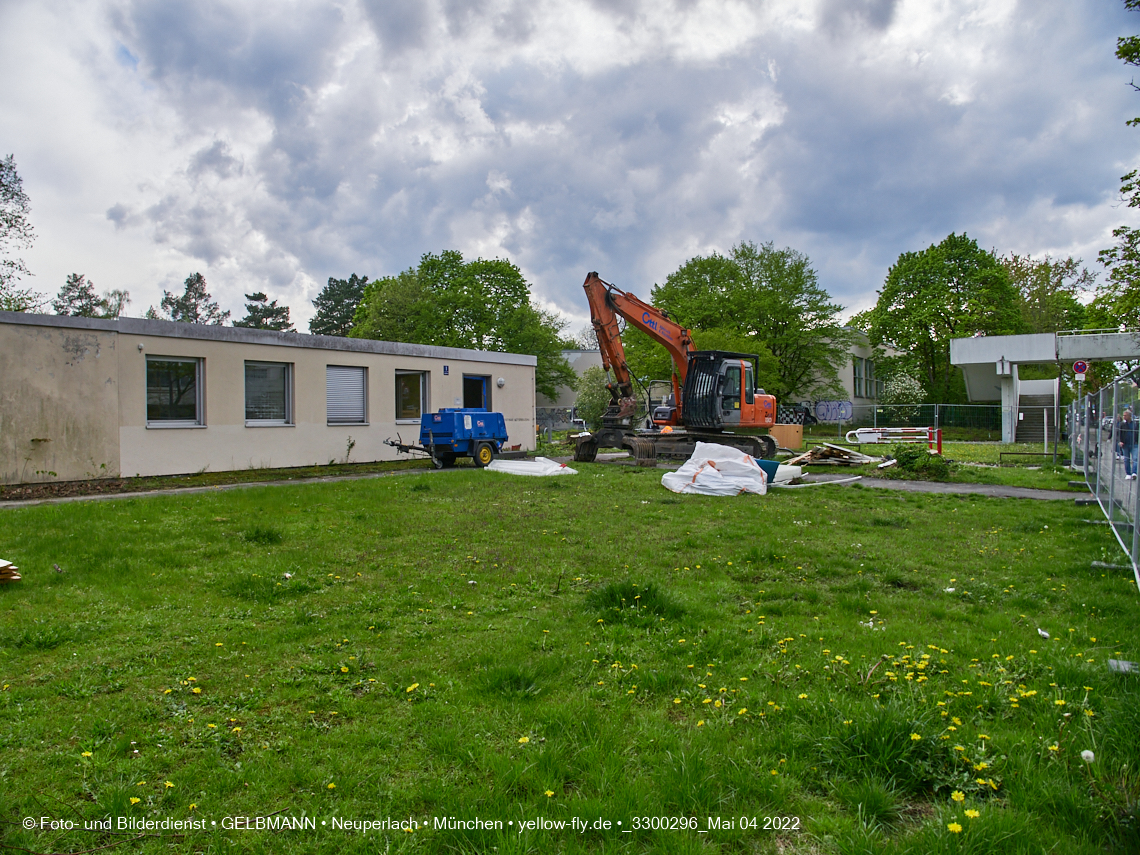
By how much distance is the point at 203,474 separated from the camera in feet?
49.7

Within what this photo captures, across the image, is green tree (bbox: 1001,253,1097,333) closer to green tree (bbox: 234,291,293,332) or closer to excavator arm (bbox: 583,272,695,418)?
excavator arm (bbox: 583,272,695,418)

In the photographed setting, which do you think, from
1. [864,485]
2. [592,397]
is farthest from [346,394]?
[592,397]

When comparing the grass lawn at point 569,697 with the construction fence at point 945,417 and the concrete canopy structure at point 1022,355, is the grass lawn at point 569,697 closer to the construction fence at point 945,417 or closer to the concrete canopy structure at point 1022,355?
the concrete canopy structure at point 1022,355

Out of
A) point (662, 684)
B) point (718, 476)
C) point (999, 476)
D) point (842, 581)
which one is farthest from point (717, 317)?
point (662, 684)

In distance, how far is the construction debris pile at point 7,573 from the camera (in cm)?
561

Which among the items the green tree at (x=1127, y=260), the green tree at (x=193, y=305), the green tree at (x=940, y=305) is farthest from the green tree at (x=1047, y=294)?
the green tree at (x=193, y=305)

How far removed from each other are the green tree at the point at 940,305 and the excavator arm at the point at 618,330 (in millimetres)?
29176

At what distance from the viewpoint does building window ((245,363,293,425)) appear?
1662 centimetres

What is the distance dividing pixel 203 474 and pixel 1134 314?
69.5 ft

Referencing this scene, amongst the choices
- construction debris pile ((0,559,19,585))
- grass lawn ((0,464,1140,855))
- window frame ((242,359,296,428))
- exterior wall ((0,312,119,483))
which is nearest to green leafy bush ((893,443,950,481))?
grass lawn ((0,464,1140,855))

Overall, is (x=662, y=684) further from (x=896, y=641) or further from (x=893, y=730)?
(x=896, y=641)

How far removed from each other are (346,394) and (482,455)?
4.47 meters

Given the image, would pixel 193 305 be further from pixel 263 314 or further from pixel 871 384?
pixel 871 384

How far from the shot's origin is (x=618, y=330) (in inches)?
772
